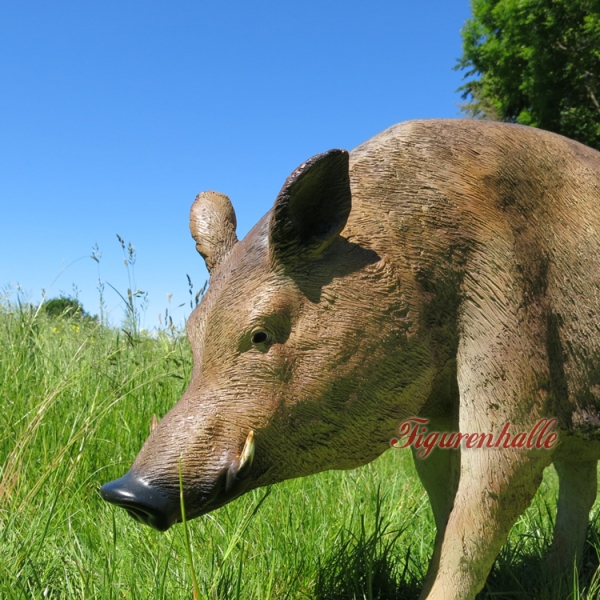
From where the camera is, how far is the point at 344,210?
171 centimetres

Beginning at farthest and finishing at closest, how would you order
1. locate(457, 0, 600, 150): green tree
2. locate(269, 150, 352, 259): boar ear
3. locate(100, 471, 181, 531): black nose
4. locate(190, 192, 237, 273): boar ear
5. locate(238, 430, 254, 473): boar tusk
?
locate(457, 0, 600, 150): green tree → locate(190, 192, 237, 273): boar ear → locate(269, 150, 352, 259): boar ear → locate(238, 430, 254, 473): boar tusk → locate(100, 471, 181, 531): black nose

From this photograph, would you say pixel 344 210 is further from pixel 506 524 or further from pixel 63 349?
pixel 63 349

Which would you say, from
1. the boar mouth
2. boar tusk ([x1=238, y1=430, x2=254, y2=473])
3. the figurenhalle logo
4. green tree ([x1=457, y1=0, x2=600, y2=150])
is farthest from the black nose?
green tree ([x1=457, y1=0, x2=600, y2=150])

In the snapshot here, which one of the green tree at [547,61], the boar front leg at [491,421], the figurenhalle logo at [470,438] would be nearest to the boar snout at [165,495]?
the figurenhalle logo at [470,438]

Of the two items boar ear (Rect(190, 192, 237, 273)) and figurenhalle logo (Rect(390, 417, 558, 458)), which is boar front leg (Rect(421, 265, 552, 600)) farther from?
boar ear (Rect(190, 192, 237, 273))

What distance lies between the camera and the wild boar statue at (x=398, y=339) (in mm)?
1643

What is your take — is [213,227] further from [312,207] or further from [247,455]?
[247,455]

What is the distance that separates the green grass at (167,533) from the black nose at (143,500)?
31 cm

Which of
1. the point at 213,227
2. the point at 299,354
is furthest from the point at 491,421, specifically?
the point at 213,227

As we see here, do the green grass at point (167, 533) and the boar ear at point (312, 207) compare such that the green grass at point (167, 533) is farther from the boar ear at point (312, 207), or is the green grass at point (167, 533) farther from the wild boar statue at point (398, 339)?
the boar ear at point (312, 207)

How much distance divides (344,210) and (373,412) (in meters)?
0.58

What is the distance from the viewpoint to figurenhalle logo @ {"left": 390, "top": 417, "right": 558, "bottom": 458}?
1684 millimetres

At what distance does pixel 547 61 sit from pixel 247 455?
12.0 metres

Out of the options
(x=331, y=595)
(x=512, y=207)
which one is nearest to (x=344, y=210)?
(x=512, y=207)
